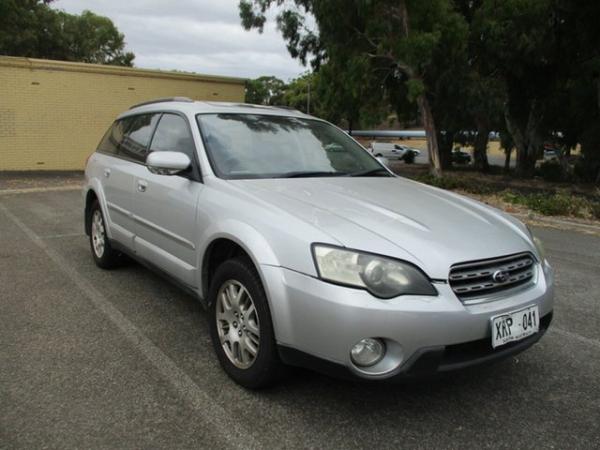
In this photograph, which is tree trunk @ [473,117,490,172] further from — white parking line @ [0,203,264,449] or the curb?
white parking line @ [0,203,264,449]

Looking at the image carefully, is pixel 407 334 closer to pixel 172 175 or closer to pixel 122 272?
pixel 172 175

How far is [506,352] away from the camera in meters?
2.64

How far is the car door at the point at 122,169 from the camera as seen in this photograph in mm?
4461

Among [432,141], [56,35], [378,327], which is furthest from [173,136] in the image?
[56,35]

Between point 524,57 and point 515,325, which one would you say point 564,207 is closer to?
point 524,57

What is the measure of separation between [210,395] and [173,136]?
2.01 m

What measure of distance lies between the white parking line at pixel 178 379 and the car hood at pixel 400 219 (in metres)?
1.05

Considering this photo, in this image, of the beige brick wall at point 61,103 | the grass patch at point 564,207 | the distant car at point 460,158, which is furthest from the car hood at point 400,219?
the distant car at point 460,158

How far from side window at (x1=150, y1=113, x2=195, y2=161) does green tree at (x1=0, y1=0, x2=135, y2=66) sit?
13.3 meters

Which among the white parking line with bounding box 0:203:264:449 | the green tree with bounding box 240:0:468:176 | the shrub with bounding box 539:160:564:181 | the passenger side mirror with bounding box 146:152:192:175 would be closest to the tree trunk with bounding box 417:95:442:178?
the green tree with bounding box 240:0:468:176

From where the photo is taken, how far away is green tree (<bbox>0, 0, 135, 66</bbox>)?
24472 mm

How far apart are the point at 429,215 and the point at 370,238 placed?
0.60 metres

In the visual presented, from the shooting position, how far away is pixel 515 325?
2.66 metres

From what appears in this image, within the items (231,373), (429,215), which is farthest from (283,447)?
(429,215)
